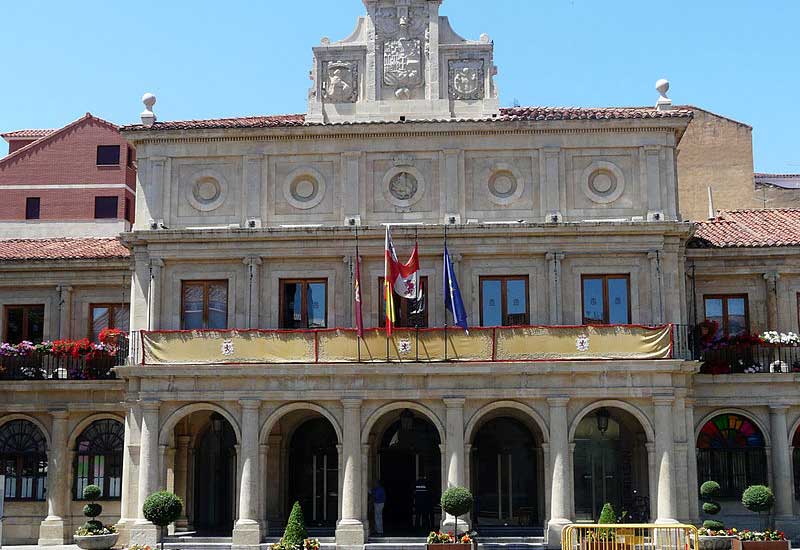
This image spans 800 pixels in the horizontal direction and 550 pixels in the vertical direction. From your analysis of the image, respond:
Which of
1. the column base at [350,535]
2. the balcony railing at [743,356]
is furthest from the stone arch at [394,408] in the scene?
the balcony railing at [743,356]

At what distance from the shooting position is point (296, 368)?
3372cm

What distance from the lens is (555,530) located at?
32.8 m

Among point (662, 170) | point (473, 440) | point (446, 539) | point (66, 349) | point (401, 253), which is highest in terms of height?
point (662, 170)

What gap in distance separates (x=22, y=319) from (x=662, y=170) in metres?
21.7

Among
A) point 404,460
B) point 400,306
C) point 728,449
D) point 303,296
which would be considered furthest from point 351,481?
point 728,449

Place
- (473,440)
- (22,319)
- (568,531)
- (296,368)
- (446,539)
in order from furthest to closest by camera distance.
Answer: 1. (22,319)
2. (473,440)
3. (296,368)
4. (446,539)
5. (568,531)

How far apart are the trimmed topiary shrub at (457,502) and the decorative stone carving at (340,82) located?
12.5 m

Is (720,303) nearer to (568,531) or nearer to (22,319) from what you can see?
(568,531)

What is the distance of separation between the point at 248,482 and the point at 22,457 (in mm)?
9248

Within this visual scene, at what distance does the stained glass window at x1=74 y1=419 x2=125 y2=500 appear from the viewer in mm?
38188

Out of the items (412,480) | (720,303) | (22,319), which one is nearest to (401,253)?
(412,480)

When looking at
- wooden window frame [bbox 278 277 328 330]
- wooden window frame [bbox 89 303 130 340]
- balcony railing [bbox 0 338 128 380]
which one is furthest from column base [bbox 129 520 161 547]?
wooden window frame [bbox 89 303 130 340]

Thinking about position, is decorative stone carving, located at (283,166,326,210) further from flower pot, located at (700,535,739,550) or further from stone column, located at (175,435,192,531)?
flower pot, located at (700,535,739,550)

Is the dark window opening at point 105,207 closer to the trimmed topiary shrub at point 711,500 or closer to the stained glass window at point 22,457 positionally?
→ the stained glass window at point 22,457
